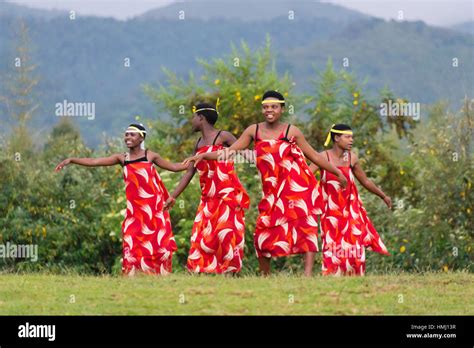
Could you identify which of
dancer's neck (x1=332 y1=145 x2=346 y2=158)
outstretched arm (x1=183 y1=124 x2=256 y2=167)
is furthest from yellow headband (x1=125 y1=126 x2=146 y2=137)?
dancer's neck (x1=332 y1=145 x2=346 y2=158)

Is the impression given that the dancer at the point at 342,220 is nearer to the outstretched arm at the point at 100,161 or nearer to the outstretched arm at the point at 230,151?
the outstretched arm at the point at 230,151

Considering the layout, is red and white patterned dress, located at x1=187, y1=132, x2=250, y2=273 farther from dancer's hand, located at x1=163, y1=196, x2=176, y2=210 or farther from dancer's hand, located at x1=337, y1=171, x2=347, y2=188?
dancer's hand, located at x1=337, y1=171, x2=347, y2=188

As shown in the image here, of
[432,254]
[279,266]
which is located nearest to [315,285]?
[432,254]

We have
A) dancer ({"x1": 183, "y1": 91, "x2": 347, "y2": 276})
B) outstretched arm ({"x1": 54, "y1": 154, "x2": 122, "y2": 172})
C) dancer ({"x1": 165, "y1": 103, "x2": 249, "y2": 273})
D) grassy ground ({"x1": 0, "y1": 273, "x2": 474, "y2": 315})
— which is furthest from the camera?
outstretched arm ({"x1": 54, "y1": 154, "x2": 122, "y2": 172})

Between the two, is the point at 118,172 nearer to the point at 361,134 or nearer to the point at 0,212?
the point at 0,212

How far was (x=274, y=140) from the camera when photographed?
1284 centimetres

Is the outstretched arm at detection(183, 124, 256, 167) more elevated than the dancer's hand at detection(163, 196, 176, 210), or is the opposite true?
the outstretched arm at detection(183, 124, 256, 167)

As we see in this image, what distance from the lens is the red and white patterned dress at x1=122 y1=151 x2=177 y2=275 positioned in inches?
541

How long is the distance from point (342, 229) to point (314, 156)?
121 cm

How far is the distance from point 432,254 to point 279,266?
297 cm

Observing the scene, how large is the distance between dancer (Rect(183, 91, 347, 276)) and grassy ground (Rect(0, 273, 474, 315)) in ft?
2.18

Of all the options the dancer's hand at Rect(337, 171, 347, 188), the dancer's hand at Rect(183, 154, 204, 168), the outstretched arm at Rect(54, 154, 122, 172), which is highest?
the dancer's hand at Rect(183, 154, 204, 168)

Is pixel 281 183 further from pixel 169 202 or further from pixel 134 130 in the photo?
pixel 134 130

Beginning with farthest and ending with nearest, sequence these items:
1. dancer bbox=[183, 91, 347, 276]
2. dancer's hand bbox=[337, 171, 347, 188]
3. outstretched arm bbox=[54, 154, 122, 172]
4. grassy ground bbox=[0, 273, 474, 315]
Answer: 1. outstretched arm bbox=[54, 154, 122, 172]
2. dancer's hand bbox=[337, 171, 347, 188]
3. dancer bbox=[183, 91, 347, 276]
4. grassy ground bbox=[0, 273, 474, 315]
